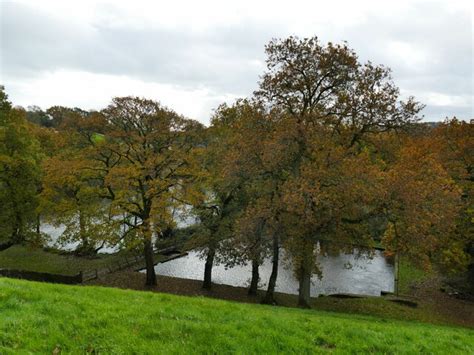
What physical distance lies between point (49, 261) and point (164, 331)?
1184 inches

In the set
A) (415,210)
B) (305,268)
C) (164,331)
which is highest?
(415,210)

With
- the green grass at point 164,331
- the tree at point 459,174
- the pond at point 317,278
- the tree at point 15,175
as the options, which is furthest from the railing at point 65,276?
the tree at point 459,174

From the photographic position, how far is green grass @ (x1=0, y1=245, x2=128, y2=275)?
31.6 meters

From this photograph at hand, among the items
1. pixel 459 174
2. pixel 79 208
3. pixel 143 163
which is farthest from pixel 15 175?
pixel 459 174

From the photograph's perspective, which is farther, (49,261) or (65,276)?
(49,261)

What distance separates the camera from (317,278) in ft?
114

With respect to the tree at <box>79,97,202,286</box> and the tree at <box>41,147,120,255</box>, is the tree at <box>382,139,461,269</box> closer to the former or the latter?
the tree at <box>79,97,202,286</box>

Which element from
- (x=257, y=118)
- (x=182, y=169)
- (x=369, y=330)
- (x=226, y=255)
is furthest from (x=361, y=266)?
(x=369, y=330)

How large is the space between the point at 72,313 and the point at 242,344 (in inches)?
161

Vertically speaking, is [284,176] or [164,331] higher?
[284,176]

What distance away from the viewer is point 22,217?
86.5 ft

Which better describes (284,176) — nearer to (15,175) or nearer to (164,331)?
(164,331)

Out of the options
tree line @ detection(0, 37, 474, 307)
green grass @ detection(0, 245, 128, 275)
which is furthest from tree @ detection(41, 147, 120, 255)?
green grass @ detection(0, 245, 128, 275)

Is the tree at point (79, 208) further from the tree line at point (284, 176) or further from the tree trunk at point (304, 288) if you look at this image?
the tree trunk at point (304, 288)
